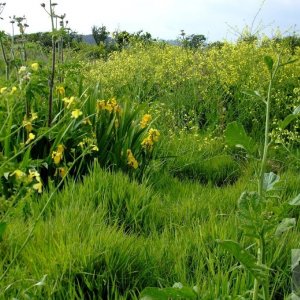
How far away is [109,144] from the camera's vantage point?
343 cm

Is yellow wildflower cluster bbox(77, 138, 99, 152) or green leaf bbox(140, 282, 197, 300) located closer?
green leaf bbox(140, 282, 197, 300)

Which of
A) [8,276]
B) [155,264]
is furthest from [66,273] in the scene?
[155,264]

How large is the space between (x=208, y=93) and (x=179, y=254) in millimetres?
3263

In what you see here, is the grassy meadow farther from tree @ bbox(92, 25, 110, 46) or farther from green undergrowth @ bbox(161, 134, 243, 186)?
tree @ bbox(92, 25, 110, 46)

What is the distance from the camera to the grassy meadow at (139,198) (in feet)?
4.79

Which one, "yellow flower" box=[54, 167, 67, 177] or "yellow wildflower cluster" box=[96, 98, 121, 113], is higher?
"yellow wildflower cluster" box=[96, 98, 121, 113]

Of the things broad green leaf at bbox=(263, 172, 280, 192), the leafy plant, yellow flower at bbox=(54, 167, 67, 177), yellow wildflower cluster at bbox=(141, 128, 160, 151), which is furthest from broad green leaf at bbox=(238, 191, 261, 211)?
yellow wildflower cluster at bbox=(141, 128, 160, 151)

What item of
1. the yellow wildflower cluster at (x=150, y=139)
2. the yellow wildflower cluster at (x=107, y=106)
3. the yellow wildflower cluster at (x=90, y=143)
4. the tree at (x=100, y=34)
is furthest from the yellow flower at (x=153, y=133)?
the tree at (x=100, y=34)

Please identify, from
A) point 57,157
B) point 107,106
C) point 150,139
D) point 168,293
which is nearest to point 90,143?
point 57,157

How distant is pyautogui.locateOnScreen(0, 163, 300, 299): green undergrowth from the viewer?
1.86m

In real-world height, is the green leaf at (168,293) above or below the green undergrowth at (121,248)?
above

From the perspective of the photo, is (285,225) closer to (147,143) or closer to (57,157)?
(57,157)

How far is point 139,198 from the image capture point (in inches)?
106

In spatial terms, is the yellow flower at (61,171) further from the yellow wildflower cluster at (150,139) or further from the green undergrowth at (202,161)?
the green undergrowth at (202,161)
